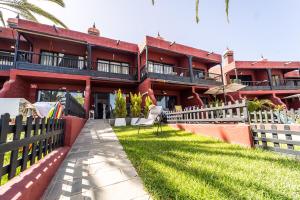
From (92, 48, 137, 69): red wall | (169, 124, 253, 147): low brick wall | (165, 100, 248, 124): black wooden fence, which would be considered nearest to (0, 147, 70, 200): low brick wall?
(169, 124, 253, 147): low brick wall

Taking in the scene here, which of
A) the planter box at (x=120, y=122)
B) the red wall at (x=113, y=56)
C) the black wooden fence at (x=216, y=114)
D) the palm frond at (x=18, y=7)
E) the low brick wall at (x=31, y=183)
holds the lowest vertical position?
the low brick wall at (x=31, y=183)

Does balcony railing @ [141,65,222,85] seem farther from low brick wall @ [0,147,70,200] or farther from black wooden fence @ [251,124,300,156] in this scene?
low brick wall @ [0,147,70,200]

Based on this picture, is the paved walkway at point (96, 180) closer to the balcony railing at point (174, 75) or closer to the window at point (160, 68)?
the balcony railing at point (174, 75)

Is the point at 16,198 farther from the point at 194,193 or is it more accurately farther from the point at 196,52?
the point at 196,52

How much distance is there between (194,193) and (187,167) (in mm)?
720

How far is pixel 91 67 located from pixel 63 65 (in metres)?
2.06

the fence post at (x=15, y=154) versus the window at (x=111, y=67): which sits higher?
the window at (x=111, y=67)

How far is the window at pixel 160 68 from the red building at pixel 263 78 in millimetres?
6756

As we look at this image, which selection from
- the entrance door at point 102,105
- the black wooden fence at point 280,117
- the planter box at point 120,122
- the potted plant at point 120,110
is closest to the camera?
the black wooden fence at point 280,117

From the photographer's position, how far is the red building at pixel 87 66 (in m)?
10.0

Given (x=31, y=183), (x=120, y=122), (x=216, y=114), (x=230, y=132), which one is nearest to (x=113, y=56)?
(x=120, y=122)

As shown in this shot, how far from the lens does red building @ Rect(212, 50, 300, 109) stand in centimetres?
1764

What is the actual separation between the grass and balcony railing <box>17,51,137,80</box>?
9918mm

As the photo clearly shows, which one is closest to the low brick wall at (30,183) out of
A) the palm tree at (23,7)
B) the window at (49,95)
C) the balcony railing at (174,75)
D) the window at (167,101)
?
the palm tree at (23,7)
